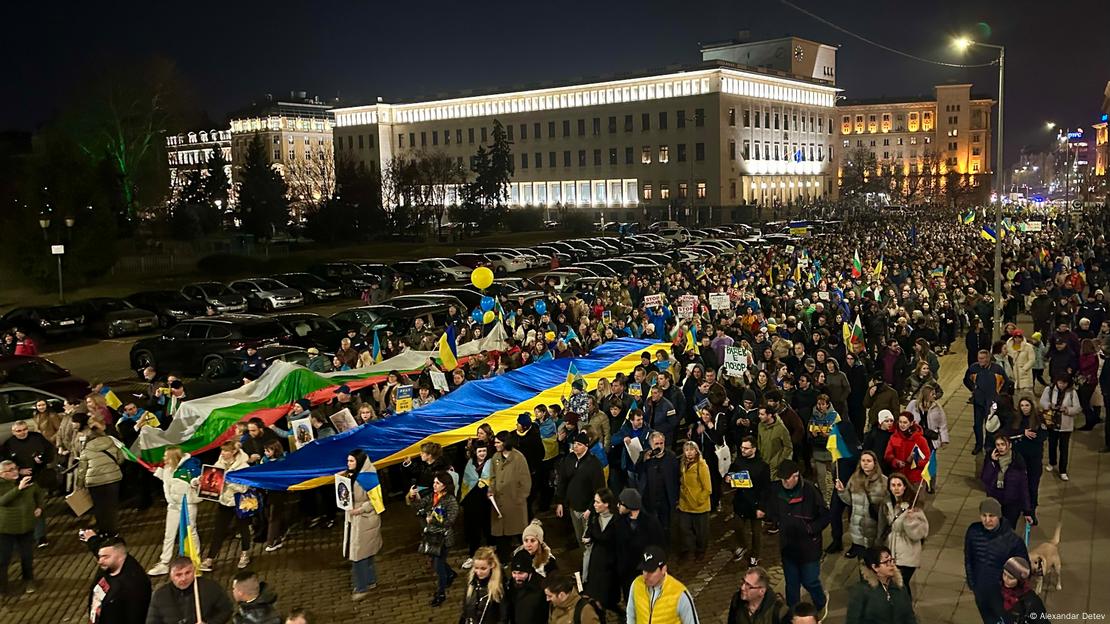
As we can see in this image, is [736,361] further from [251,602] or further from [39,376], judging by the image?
[39,376]

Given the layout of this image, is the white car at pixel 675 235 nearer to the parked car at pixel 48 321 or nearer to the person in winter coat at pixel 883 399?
the parked car at pixel 48 321

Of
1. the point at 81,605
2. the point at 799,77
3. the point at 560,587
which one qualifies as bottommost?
the point at 81,605

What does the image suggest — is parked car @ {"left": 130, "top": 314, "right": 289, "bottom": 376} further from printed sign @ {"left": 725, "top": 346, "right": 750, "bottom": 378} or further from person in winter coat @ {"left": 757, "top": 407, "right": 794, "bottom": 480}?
person in winter coat @ {"left": 757, "top": 407, "right": 794, "bottom": 480}

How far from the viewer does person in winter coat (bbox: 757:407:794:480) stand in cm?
1017

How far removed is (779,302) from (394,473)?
12.2 meters

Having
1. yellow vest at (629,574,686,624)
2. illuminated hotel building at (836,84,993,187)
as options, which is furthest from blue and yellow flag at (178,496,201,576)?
illuminated hotel building at (836,84,993,187)

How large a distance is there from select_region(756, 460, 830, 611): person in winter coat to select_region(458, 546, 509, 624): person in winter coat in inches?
107

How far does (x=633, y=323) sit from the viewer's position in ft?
66.0

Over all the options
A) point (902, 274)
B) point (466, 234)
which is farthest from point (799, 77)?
point (902, 274)

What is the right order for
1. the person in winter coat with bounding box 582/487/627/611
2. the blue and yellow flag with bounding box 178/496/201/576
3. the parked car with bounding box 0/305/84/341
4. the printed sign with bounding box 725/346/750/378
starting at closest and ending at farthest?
the person in winter coat with bounding box 582/487/627/611 < the blue and yellow flag with bounding box 178/496/201/576 < the printed sign with bounding box 725/346/750/378 < the parked car with bounding box 0/305/84/341

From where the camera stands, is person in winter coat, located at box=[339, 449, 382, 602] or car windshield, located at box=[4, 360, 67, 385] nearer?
person in winter coat, located at box=[339, 449, 382, 602]

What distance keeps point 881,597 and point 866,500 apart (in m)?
2.08

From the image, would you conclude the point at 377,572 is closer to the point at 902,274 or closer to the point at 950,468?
the point at 950,468

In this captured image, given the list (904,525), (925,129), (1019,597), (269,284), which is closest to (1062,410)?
(904,525)
